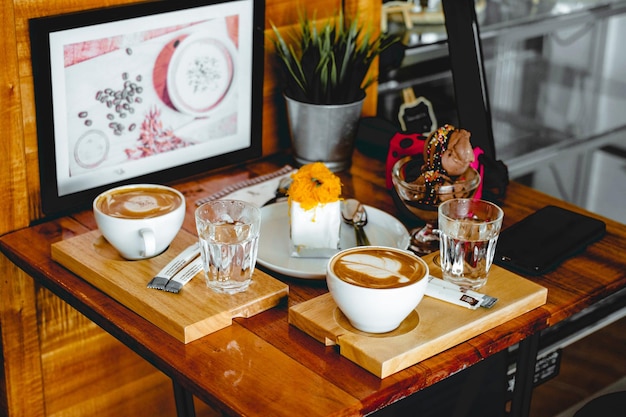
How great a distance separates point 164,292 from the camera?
129 centimetres

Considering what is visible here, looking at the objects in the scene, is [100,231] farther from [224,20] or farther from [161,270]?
[224,20]

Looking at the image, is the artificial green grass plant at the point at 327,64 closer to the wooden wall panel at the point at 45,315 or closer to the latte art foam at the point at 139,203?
the wooden wall panel at the point at 45,315

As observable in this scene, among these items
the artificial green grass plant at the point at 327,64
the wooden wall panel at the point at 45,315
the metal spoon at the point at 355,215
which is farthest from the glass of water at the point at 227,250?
the artificial green grass plant at the point at 327,64

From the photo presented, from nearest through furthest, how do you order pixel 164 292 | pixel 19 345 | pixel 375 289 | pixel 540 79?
pixel 375 289 → pixel 164 292 → pixel 19 345 → pixel 540 79

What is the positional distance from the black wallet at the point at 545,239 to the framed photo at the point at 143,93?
0.61 m

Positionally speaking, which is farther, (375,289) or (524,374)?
(524,374)

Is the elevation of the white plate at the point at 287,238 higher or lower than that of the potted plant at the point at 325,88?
lower

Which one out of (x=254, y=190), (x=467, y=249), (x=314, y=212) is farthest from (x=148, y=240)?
(x=467, y=249)

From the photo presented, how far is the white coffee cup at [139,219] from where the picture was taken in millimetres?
1353

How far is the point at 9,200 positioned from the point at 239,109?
0.51 meters

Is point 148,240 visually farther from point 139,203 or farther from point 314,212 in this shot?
point 314,212

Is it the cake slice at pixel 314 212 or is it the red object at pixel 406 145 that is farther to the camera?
the red object at pixel 406 145

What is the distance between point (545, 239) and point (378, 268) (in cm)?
42

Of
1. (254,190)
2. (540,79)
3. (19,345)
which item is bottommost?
(19,345)
